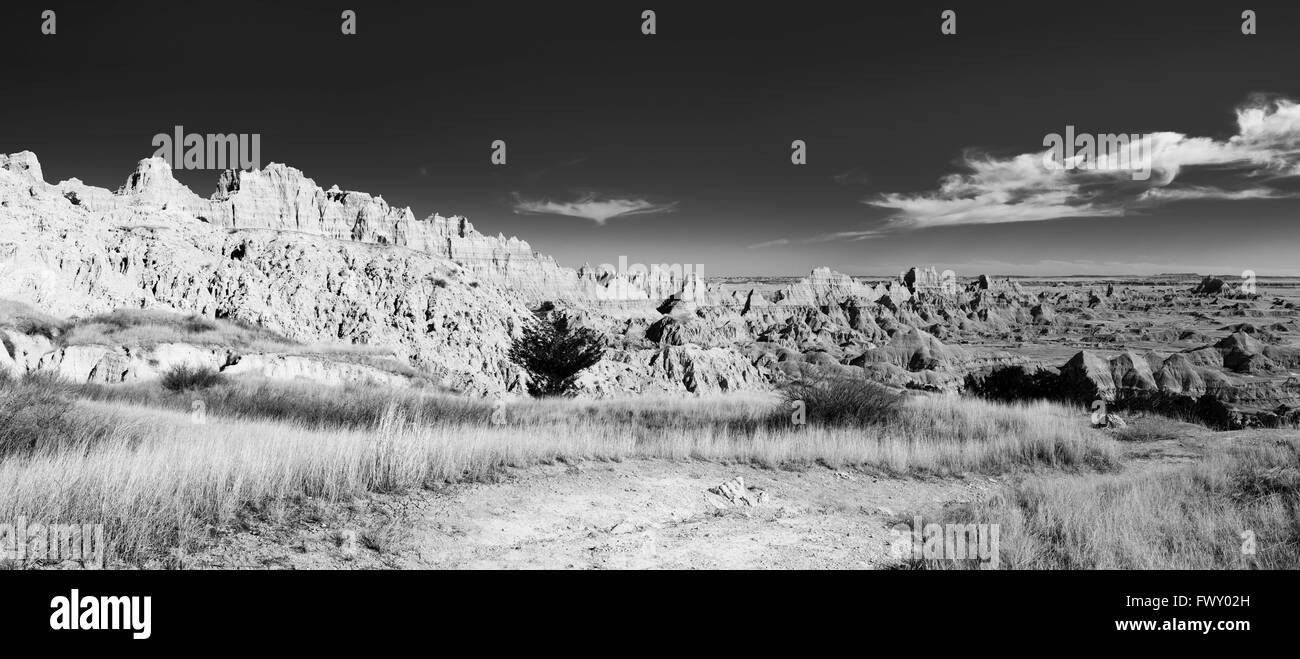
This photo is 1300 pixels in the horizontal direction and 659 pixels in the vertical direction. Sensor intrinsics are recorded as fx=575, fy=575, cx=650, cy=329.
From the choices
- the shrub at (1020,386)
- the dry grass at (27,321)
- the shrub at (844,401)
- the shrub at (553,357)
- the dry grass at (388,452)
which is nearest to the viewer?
the dry grass at (388,452)

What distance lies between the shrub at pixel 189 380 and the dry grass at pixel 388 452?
23.1 feet

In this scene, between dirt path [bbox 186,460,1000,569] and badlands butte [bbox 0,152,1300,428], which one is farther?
badlands butte [bbox 0,152,1300,428]

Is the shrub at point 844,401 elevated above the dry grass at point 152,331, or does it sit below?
below

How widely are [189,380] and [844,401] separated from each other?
20008 mm

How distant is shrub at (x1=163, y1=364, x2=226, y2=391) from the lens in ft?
59.4

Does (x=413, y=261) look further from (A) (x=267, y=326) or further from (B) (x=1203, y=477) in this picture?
(B) (x=1203, y=477)

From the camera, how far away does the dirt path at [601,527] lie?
455 cm

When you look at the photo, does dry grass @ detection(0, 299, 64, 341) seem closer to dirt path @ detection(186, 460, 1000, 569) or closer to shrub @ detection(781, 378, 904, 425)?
dirt path @ detection(186, 460, 1000, 569)

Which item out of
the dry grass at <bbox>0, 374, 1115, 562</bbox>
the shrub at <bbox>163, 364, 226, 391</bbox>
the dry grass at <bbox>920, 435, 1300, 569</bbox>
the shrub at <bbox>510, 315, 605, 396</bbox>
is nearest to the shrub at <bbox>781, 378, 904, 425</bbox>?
the dry grass at <bbox>0, 374, 1115, 562</bbox>

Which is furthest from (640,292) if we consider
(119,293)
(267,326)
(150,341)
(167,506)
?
(167,506)

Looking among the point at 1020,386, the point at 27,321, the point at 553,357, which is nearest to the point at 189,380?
the point at 553,357

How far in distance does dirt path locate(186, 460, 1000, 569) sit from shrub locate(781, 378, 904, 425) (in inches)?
160

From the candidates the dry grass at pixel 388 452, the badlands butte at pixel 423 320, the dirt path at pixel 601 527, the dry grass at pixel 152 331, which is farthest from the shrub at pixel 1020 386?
the dry grass at pixel 152 331

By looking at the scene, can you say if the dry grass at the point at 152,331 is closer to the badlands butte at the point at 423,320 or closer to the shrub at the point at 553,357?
the badlands butte at the point at 423,320
